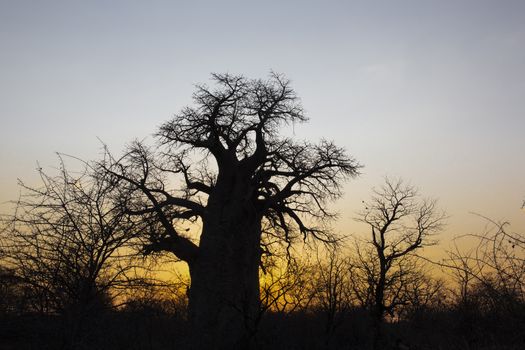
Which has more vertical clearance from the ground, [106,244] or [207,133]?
[207,133]

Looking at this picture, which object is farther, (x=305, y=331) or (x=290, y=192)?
(x=305, y=331)

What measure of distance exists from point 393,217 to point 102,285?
51.1ft

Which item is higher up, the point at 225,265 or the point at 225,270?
the point at 225,265

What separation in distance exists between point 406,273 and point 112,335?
1662 centimetres

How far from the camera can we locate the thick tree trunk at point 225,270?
10.6 meters

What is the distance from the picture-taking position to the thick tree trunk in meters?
10.6

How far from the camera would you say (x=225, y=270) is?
11234mm

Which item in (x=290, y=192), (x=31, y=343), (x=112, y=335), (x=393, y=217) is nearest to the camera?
(x=31, y=343)

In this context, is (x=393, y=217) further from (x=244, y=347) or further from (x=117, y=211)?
(x=117, y=211)

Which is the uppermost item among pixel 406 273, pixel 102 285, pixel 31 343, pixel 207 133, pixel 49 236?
pixel 207 133

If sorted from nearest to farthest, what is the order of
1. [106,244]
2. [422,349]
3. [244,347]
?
[106,244]
[244,347]
[422,349]

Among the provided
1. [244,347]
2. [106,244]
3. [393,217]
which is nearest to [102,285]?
[106,244]

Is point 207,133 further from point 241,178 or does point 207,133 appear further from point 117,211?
point 117,211

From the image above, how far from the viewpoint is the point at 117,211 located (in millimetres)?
5465
